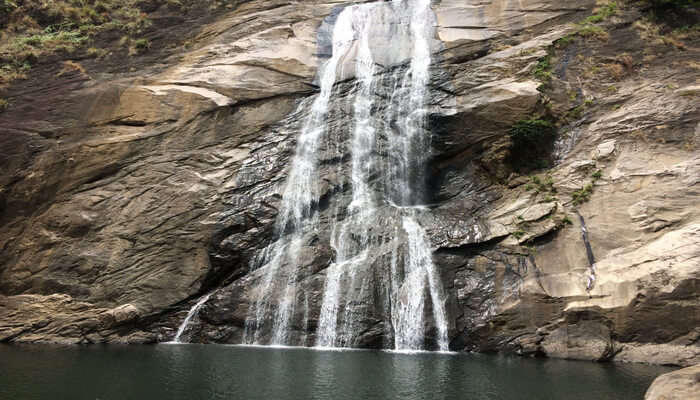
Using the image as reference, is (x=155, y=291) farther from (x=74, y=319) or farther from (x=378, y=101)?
(x=378, y=101)

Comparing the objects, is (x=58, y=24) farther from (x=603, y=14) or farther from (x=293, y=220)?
(x=603, y=14)

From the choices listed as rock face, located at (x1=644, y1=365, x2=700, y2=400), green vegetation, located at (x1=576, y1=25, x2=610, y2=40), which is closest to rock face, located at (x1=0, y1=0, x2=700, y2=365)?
green vegetation, located at (x1=576, y1=25, x2=610, y2=40)

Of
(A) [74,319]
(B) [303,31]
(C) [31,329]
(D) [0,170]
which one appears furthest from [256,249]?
(B) [303,31]

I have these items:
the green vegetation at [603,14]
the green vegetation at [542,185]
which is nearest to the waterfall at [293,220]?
the green vegetation at [542,185]

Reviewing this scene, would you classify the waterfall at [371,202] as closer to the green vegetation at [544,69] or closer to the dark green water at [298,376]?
the dark green water at [298,376]

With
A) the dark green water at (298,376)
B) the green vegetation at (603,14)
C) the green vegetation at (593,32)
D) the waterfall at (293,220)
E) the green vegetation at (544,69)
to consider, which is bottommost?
the dark green water at (298,376)

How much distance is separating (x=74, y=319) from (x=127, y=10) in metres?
21.0

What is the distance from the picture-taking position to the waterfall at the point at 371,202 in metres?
20.6

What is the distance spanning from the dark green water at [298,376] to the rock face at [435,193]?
2.14 metres

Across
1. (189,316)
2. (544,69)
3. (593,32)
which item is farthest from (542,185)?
(189,316)

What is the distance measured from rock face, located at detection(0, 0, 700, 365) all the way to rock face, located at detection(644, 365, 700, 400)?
7.78m

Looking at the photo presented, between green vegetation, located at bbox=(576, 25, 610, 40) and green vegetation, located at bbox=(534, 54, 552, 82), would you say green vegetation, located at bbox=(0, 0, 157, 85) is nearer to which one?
green vegetation, located at bbox=(534, 54, 552, 82)

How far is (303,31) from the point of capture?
104ft

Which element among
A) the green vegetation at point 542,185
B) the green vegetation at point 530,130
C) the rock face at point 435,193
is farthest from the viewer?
the green vegetation at point 530,130
